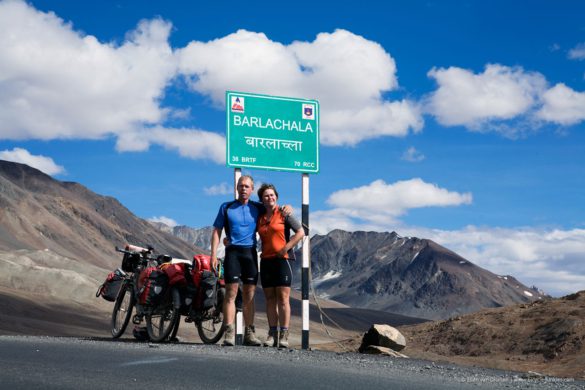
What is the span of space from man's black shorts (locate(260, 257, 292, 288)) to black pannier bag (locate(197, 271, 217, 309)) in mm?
814

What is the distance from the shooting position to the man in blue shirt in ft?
35.7

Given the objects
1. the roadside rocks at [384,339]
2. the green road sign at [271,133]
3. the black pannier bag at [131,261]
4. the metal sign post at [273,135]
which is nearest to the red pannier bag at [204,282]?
the black pannier bag at [131,261]

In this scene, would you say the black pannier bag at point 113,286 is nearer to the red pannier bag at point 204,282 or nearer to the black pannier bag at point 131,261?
the black pannier bag at point 131,261

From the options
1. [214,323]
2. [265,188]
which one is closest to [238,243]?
[265,188]

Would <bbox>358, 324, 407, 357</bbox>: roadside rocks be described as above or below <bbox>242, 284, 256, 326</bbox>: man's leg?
below

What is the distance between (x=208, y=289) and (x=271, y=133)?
364 centimetres

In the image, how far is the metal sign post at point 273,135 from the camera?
1380cm

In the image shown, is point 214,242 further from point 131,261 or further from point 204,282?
point 131,261

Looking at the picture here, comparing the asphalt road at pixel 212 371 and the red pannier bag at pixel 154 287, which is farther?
the red pannier bag at pixel 154 287

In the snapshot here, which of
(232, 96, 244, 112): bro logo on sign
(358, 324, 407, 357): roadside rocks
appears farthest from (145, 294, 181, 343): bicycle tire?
(358, 324, 407, 357): roadside rocks

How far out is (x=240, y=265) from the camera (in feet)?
36.0

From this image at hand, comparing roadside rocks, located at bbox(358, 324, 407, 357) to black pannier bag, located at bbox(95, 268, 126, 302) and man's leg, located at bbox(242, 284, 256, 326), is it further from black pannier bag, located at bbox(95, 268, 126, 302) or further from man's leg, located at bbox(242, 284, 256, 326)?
black pannier bag, located at bbox(95, 268, 126, 302)

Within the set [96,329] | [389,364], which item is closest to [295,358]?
[389,364]

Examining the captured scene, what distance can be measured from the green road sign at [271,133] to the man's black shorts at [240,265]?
3099 mm
